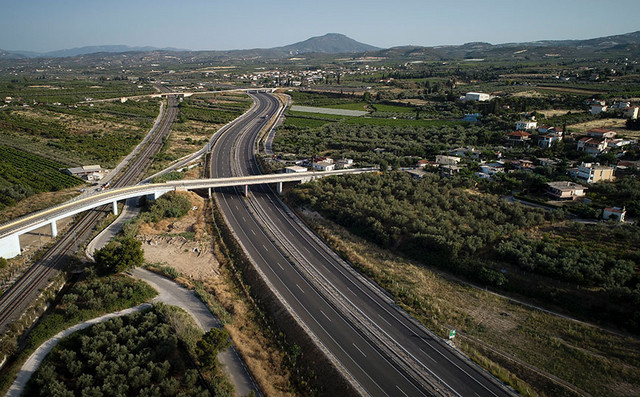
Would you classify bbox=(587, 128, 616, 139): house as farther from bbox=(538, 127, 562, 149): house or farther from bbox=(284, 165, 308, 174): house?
bbox=(284, 165, 308, 174): house

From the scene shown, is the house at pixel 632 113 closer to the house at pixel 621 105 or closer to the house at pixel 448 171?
the house at pixel 621 105

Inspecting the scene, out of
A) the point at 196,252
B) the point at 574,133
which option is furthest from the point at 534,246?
the point at 574,133

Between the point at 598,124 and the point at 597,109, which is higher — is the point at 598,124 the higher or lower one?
the lower one

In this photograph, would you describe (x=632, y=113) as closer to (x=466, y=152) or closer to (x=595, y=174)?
(x=466, y=152)

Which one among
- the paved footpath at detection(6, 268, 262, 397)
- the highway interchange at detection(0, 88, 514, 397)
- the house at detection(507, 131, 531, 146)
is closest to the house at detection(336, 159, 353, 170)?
the highway interchange at detection(0, 88, 514, 397)

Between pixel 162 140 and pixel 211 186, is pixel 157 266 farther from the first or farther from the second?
pixel 162 140

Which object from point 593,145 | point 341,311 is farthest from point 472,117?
point 341,311

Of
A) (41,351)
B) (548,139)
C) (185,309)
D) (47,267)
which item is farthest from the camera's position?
(548,139)
